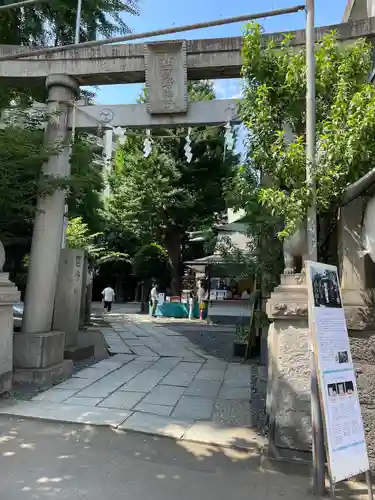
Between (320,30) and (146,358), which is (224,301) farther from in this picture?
(320,30)

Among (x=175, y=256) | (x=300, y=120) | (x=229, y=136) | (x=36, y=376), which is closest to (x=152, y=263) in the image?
(x=175, y=256)

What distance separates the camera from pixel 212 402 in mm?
5887

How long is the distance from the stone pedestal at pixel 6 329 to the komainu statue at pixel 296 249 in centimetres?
398

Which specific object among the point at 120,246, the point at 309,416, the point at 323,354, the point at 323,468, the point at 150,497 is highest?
the point at 120,246

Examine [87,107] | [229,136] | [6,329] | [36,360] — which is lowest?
[36,360]

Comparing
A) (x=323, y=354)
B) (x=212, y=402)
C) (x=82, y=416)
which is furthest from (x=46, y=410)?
(x=323, y=354)

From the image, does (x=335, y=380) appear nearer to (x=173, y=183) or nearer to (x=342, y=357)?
(x=342, y=357)

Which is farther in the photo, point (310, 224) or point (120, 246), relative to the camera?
point (120, 246)

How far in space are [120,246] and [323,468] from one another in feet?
91.9

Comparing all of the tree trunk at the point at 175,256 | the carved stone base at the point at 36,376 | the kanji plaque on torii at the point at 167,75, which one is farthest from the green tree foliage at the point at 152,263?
the carved stone base at the point at 36,376

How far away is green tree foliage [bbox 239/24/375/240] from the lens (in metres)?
3.73

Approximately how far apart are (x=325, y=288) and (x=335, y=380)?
2.30 feet

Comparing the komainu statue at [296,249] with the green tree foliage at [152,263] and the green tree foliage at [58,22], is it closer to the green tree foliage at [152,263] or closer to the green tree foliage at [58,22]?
the green tree foliage at [58,22]

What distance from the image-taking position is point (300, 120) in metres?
4.39
